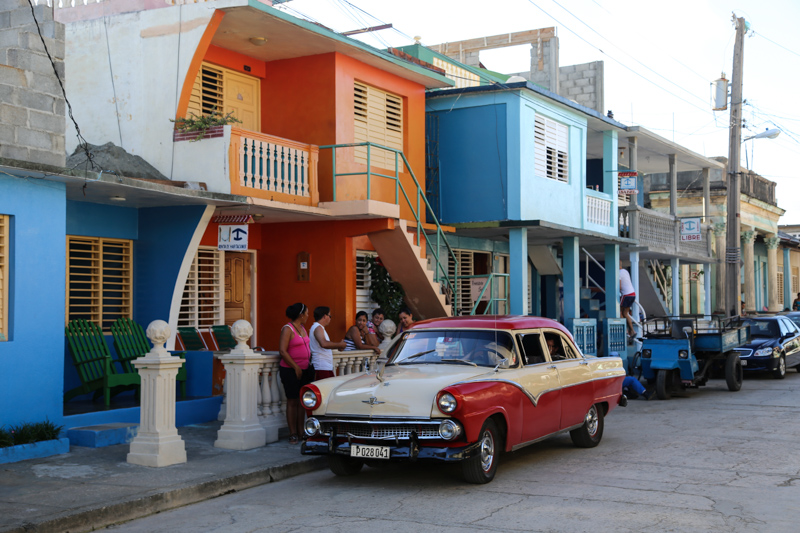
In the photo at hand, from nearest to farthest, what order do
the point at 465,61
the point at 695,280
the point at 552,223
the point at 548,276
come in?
the point at 552,223 < the point at 548,276 < the point at 465,61 < the point at 695,280

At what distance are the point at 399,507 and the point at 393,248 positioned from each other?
8.32m

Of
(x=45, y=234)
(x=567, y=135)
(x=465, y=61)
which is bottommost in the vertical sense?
(x=45, y=234)

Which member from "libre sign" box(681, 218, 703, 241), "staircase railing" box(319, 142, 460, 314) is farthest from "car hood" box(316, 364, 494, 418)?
"libre sign" box(681, 218, 703, 241)

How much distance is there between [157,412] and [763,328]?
52.9 ft

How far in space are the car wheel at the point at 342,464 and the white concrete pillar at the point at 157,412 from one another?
1.72 m

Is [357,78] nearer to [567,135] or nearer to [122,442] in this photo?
[567,135]

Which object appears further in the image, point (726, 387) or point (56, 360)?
point (726, 387)

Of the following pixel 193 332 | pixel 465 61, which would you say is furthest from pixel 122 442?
pixel 465 61

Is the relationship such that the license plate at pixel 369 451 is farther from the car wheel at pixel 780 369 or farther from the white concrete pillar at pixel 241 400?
the car wheel at pixel 780 369

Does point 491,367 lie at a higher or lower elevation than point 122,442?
higher

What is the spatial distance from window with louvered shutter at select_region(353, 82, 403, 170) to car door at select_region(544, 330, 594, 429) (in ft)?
22.3

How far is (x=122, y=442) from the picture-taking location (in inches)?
414

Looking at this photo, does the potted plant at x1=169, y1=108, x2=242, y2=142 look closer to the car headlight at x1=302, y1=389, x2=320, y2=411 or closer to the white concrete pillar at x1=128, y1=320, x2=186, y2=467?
the white concrete pillar at x1=128, y1=320, x2=186, y2=467

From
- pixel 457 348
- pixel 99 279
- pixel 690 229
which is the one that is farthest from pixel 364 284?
pixel 690 229
